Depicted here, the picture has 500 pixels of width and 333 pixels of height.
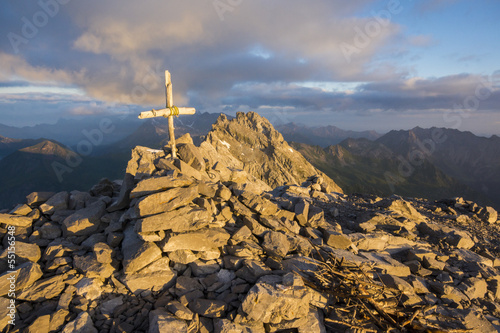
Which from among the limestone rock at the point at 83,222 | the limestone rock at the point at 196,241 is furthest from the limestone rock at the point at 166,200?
the limestone rock at the point at 83,222

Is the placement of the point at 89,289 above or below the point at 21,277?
below

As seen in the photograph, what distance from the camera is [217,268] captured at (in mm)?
9531

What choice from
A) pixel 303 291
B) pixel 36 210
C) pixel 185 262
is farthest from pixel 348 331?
pixel 36 210

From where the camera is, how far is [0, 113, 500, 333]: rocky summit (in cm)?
772

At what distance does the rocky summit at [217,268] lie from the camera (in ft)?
25.3

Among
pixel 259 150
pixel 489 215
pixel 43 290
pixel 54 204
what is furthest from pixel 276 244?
pixel 259 150

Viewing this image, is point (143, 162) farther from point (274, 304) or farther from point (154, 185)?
point (274, 304)

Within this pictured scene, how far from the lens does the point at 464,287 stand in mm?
10852

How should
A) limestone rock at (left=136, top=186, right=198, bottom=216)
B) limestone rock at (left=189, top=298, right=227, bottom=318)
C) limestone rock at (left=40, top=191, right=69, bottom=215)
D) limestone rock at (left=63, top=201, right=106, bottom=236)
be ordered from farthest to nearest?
limestone rock at (left=40, top=191, right=69, bottom=215), limestone rock at (left=63, top=201, right=106, bottom=236), limestone rock at (left=136, top=186, right=198, bottom=216), limestone rock at (left=189, top=298, right=227, bottom=318)

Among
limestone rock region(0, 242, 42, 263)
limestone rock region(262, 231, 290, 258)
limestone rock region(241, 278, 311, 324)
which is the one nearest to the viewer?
limestone rock region(241, 278, 311, 324)

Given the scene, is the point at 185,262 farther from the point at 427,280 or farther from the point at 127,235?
the point at 427,280

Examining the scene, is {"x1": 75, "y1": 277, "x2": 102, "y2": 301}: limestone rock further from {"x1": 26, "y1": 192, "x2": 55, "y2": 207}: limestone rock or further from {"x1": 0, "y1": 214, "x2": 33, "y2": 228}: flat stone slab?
{"x1": 26, "y1": 192, "x2": 55, "y2": 207}: limestone rock

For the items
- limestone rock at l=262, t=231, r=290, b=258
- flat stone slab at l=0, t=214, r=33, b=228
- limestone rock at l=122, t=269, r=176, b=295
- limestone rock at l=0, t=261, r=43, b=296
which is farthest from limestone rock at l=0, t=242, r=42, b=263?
limestone rock at l=262, t=231, r=290, b=258

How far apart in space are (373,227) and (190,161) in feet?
41.6
